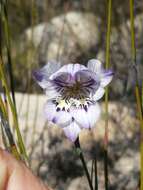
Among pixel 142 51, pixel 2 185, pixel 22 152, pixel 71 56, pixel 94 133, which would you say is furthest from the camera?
pixel 71 56

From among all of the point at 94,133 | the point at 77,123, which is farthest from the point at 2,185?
the point at 94,133

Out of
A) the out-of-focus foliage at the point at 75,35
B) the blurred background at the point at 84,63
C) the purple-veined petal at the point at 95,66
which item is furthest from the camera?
the out-of-focus foliage at the point at 75,35

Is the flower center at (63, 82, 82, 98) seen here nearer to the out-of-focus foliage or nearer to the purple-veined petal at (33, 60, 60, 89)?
the purple-veined petal at (33, 60, 60, 89)

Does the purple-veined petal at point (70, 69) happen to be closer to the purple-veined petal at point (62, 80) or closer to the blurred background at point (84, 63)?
the purple-veined petal at point (62, 80)

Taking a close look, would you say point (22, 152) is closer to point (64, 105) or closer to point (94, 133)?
Answer: point (64, 105)

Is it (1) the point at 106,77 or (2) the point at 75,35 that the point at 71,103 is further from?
(2) the point at 75,35

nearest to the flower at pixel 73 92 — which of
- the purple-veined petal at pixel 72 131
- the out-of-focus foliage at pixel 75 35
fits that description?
the purple-veined petal at pixel 72 131

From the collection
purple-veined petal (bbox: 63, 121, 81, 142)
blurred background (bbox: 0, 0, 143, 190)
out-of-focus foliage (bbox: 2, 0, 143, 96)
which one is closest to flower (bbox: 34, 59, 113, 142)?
purple-veined petal (bbox: 63, 121, 81, 142)
